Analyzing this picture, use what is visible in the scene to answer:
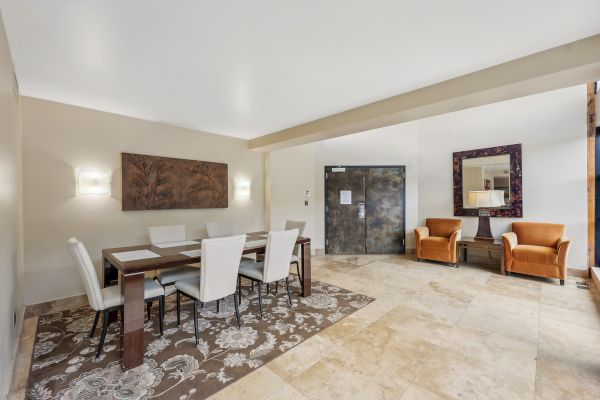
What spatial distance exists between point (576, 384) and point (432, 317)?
3.73ft

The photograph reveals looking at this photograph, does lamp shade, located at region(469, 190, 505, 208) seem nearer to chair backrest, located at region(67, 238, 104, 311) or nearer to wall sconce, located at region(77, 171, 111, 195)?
chair backrest, located at region(67, 238, 104, 311)

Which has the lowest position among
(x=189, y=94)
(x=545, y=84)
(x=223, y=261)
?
(x=223, y=261)

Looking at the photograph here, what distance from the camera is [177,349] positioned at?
228 cm

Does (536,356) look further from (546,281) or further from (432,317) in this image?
(546,281)

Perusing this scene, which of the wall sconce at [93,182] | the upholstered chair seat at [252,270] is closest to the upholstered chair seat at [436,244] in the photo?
the upholstered chair seat at [252,270]

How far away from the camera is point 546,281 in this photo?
13.2ft

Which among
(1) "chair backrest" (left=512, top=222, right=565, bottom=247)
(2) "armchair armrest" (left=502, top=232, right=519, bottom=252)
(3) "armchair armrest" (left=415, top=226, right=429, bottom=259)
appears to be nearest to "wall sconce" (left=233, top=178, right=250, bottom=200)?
(3) "armchair armrest" (left=415, top=226, right=429, bottom=259)

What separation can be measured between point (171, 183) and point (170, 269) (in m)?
1.46

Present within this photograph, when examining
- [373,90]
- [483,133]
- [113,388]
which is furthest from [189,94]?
[483,133]

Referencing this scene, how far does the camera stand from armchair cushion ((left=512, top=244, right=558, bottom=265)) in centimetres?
394

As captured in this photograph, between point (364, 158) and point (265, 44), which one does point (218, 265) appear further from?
point (364, 158)

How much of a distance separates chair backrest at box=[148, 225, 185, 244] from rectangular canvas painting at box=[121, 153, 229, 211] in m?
0.54

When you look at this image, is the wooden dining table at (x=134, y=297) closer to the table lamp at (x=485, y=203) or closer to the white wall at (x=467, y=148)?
the white wall at (x=467, y=148)

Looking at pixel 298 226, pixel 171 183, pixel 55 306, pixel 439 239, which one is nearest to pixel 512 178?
pixel 439 239
